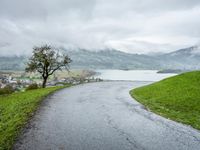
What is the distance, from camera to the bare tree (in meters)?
52.2

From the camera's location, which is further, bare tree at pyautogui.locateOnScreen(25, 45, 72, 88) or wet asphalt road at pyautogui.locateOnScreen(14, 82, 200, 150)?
bare tree at pyautogui.locateOnScreen(25, 45, 72, 88)

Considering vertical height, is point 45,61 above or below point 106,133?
above

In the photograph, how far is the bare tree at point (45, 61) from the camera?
171 feet

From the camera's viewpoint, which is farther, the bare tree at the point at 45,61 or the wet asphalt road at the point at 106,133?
the bare tree at the point at 45,61

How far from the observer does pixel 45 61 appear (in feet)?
172

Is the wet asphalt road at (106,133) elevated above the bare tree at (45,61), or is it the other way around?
the bare tree at (45,61)

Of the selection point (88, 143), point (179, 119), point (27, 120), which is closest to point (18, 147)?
point (88, 143)

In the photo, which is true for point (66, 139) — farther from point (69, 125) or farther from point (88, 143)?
point (69, 125)

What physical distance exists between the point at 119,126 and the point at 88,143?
3.40 metres

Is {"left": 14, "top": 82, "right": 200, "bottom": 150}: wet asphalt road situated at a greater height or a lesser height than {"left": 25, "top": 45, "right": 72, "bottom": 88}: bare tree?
lesser

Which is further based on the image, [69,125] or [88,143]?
[69,125]

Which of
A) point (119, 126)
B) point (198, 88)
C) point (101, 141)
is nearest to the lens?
point (101, 141)

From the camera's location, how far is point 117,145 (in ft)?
30.5

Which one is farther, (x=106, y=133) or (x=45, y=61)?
(x=45, y=61)
